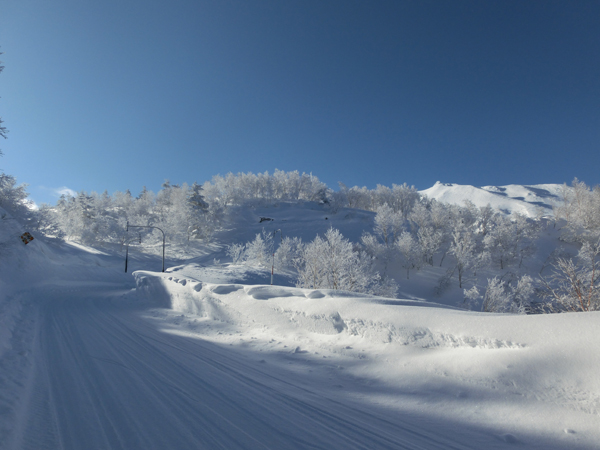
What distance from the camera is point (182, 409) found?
350 centimetres

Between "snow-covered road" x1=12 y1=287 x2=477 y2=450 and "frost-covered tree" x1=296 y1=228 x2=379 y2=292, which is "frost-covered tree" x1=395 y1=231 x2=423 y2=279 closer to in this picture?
"frost-covered tree" x1=296 y1=228 x2=379 y2=292

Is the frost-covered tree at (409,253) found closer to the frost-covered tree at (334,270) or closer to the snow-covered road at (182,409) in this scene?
the frost-covered tree at (334,270)

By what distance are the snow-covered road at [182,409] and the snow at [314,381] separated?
0.07ft

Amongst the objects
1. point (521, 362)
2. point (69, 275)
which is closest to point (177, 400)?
point (521, 362)

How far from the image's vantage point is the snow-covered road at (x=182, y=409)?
2.88 meters

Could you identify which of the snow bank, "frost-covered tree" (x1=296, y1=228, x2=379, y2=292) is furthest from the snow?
"frost-covered tree" (x1=296, y1=228, x2=379, y2=292)

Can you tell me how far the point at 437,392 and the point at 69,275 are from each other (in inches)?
1275

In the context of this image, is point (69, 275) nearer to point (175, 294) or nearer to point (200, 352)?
point (175, 294)

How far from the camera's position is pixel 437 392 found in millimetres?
3941

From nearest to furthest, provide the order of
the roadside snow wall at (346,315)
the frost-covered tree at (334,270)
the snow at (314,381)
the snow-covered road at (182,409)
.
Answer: the snow-covered road at (182,409) → the snow at (314,381) → the roadside snow wall at (346,315) → the frost-covered tree at (334,270)

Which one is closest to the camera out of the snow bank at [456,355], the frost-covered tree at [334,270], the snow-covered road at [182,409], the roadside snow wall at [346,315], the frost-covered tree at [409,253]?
the snow-covered road at [182,409]

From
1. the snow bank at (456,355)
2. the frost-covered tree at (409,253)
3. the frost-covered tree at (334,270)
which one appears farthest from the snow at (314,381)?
the frost-covered tree at (409,253)

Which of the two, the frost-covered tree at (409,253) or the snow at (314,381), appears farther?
the frost-covered tree at (409,253)

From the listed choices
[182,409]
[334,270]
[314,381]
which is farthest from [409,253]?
[182,409]
